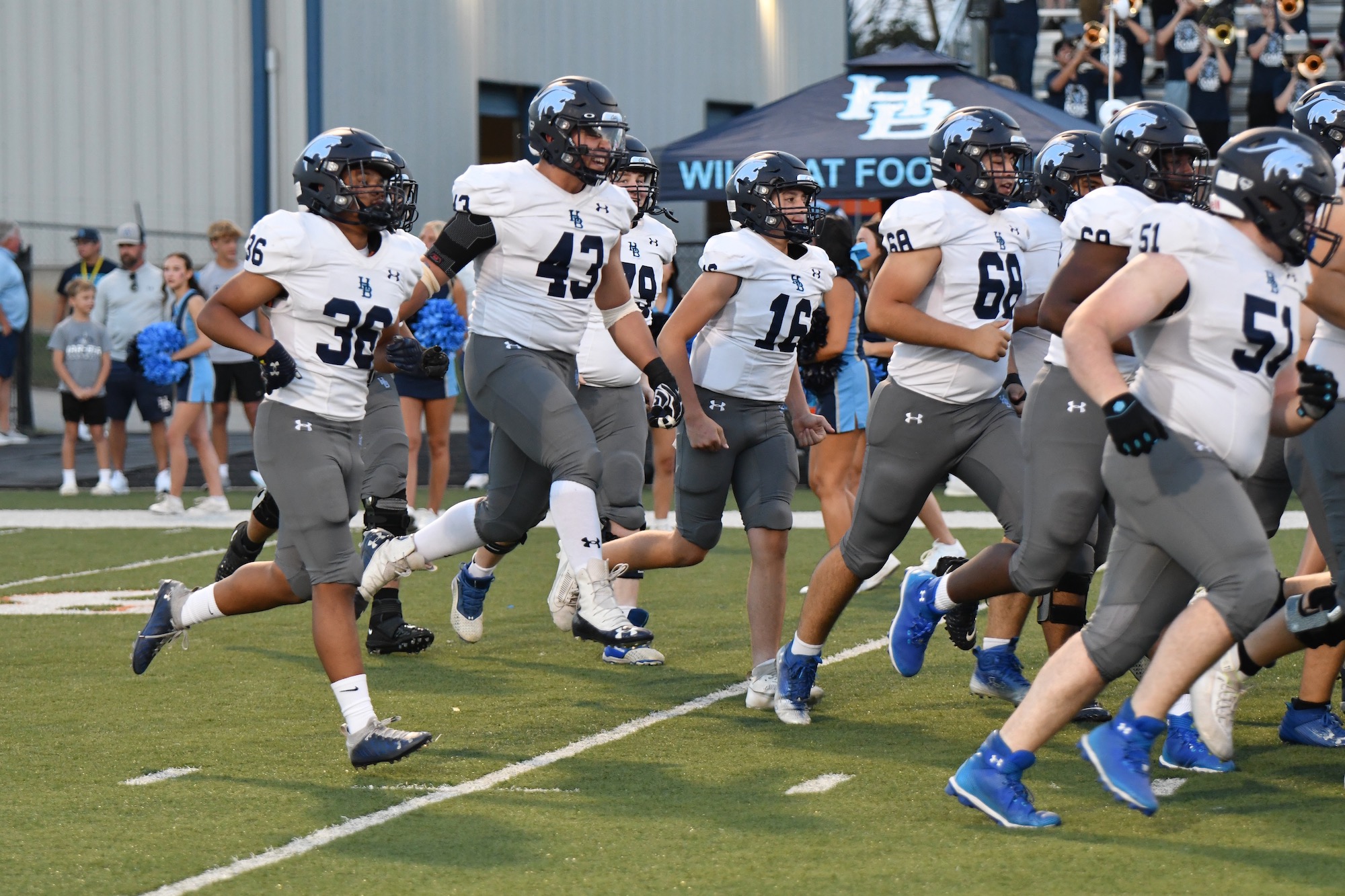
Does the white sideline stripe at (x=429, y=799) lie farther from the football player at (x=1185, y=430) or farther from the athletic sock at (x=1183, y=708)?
the athletic sock at (x=1183, y=708)

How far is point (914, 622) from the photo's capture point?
5.74m

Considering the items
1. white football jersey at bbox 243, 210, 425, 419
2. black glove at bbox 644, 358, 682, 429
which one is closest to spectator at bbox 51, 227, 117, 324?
black glove at bbox 644, 358, 682, 429

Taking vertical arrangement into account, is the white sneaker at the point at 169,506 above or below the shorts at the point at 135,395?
below

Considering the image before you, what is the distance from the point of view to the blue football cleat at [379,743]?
5012 millimetres

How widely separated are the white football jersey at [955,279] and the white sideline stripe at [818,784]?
1.24 meters

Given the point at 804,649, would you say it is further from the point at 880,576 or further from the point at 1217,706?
the point at 880,576

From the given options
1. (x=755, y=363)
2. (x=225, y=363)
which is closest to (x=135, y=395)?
(x=225, y=363)

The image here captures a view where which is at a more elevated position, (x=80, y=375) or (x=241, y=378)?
(x=241, y=378)

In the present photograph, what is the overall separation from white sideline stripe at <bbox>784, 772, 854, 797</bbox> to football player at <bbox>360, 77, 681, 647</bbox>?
81 centimetres

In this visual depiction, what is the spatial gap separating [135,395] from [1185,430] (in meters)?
10.3

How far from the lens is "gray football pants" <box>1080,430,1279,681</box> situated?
4117 millimetres

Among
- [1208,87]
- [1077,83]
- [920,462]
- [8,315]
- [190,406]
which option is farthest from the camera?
[1077,83]

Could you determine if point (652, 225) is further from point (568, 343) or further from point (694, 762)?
point (694, 762)

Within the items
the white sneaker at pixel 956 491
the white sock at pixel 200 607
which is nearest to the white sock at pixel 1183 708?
the white sock at pixel 200 607
